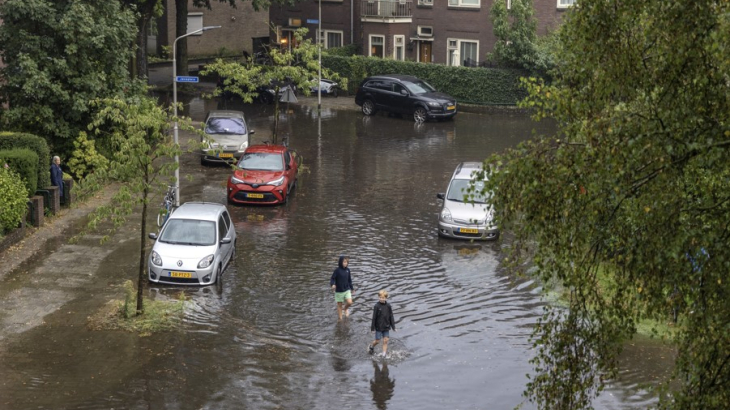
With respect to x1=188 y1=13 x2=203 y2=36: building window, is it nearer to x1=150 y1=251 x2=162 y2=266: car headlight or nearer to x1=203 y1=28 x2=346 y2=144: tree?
x1=203 y1=28 x2=346 y2=144: tree

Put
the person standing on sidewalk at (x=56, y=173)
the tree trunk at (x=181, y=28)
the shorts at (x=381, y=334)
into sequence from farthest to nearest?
1. the tree trunk at (x=181, y=28)
2. the person standing on sidewalk at (x=56, y=173)
3. the shorts at (x=381, y=334)

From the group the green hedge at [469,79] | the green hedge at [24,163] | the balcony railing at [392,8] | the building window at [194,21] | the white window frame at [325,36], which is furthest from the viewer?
the building window at [194,21]

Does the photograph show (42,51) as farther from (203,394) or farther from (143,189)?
(203,394)

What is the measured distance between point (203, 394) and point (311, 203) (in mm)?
13627

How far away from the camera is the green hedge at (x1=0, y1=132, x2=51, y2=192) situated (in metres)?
25.7

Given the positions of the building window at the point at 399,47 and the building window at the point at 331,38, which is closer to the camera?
the building window at the point at 399,47

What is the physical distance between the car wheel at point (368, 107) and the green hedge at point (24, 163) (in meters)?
22.2

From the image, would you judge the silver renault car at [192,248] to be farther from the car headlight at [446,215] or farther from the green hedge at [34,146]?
the green hedge at [34,146]

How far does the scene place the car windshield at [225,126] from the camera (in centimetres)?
3453

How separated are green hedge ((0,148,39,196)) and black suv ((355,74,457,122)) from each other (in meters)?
21.7

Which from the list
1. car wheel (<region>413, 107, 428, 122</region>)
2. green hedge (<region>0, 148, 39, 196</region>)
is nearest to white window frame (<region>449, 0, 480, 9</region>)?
car wheel (<region>413, 107, 428, 122</region>)

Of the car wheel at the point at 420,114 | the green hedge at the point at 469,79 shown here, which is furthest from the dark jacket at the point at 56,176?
the green hedge at the point at 469,79

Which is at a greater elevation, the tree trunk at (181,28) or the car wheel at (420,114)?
the tree trunk at (181,28)

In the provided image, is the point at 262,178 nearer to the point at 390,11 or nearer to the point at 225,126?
the point at 225,126
